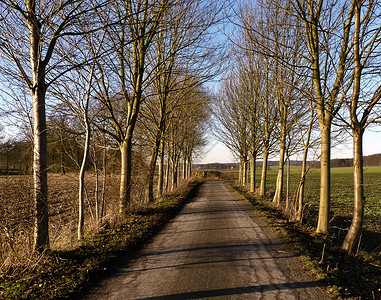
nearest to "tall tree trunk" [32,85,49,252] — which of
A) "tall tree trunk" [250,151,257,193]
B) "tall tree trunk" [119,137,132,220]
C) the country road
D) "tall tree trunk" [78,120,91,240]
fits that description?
"tall tree trunk" [78,120,91,240]

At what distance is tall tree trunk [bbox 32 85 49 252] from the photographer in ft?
14.4

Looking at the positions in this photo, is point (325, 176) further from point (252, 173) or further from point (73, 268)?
point (252, 173)

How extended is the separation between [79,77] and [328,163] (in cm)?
761

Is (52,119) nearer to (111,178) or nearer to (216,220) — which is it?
(111,178)

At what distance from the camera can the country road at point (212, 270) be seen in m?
3.57

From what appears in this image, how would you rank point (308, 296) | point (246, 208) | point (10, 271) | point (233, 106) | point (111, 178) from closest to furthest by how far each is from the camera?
point (308, 296)
point (10, 271)
point (111, 178)
point (246, 208)
point (233, 106)

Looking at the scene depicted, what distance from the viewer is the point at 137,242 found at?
5828 mm

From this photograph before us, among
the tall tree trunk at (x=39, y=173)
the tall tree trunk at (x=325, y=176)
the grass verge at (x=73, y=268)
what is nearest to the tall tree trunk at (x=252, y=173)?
the tall tree trunk at (x=325, y=176)

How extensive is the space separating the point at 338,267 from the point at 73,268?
486cm

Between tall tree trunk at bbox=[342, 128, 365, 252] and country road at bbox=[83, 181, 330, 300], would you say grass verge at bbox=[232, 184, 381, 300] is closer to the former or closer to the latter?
country road at bbox=[83, 181, 330, 300]

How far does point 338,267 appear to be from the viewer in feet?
14.9

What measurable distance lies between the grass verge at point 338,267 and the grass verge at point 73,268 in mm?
3699

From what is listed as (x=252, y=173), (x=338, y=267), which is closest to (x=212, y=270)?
(x=338, y=267)

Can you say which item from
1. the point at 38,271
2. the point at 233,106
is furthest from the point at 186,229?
the point at 233,106
